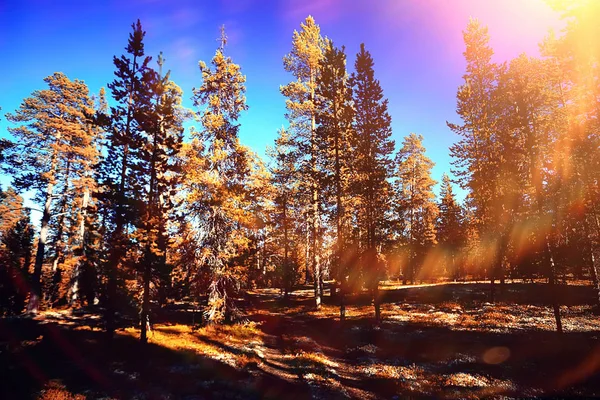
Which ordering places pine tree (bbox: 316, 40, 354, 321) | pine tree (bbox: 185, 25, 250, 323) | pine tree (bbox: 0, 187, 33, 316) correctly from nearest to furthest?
pine tree (bbox: 185, 25, 250, 323) → pine tree (bbox: 316, 40, 354, 321) → pine tree (bbox: 0, 187, 33, 316)

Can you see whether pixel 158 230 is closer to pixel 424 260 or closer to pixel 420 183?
pixel 420 183

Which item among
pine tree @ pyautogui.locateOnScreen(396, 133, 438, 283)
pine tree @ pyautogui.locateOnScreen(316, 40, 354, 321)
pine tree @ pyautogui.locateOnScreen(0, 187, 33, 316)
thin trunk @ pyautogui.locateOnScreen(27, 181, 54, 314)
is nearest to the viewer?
pine tree @ pyautogui.locateOnScreen(316, 40, 354, 321)

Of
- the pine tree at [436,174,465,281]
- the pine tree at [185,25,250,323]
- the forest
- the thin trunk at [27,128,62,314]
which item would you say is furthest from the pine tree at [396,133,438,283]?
the thin trunk at [27,128,62,314]

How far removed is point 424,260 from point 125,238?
44171 millimetres

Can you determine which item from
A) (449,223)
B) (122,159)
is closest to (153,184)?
(122,159)

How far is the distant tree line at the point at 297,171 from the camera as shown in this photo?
1659 centimetres

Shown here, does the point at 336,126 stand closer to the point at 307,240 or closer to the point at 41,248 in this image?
the point at 307,240

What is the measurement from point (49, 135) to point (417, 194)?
42.2 m

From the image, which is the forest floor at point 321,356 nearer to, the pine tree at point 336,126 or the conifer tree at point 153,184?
the conifer tree at point 153,184

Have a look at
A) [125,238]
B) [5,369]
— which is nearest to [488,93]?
[125,238]

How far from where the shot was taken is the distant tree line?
1659 cm

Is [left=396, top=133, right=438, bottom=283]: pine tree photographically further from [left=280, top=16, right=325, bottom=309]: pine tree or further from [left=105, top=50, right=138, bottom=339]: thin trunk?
[left=105, top=50, right=138, bottom=339]: thin trunk

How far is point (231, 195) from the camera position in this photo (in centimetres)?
1866

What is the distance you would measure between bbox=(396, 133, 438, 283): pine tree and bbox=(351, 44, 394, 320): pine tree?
18.7 meters
